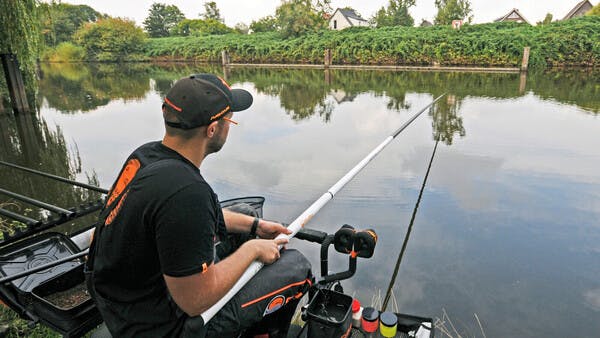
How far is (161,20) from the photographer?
64625 mm

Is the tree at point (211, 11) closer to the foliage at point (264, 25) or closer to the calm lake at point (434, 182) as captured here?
the foliage at point (264, 25)

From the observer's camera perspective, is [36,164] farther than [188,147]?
Yes

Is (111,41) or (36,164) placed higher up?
(111,41)

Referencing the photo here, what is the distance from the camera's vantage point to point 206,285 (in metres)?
1.13

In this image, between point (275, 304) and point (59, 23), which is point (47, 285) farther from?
point (59, 23)

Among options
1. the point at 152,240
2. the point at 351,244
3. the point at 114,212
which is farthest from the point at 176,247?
the point at 351,244

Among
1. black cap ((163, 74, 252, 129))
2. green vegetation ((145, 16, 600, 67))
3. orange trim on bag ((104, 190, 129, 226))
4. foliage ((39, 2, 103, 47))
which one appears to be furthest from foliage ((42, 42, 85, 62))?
orange trim on bag ((104, 190, 129, 226))

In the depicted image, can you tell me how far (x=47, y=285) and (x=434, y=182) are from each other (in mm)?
4161

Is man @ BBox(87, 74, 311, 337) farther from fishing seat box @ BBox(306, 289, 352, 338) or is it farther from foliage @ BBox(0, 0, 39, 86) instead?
foliage @ BBox(0, 0, 39, 86)

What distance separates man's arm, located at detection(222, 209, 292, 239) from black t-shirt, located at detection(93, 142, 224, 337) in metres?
0.58

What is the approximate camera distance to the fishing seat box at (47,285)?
1595mm

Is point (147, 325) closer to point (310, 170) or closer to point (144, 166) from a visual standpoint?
point (144, 166)

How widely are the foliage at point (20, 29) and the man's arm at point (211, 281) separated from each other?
8306 mm

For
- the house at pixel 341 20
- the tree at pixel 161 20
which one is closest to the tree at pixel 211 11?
the tree at pixel 161 20
